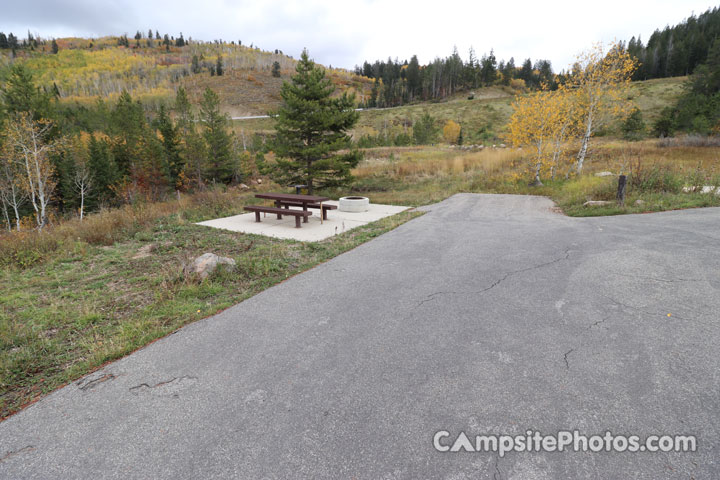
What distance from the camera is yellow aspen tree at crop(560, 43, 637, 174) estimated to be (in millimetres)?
13281

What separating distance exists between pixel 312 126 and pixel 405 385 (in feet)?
40.0

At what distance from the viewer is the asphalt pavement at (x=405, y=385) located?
1839mm

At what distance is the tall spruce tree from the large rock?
828cm

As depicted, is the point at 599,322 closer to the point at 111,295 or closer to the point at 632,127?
the point at 111,295

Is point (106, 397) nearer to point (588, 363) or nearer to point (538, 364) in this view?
point (538, 364)

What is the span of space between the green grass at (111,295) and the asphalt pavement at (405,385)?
35cm

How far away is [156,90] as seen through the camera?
370 ft

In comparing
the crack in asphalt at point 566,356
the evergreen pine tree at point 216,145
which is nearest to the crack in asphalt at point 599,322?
the crack in asphalt at point 566,356

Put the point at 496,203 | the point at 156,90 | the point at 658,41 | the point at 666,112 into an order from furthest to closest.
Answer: the point at 156,90 < the point at 658,41 < the point at 666,112 < the point at 496,203

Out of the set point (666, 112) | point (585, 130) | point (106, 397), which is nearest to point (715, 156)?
point (585, 130)

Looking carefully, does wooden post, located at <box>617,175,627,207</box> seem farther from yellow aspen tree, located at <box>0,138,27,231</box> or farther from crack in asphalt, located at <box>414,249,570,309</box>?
yellow aspen tree, located at <box>0,138,27,231</box>

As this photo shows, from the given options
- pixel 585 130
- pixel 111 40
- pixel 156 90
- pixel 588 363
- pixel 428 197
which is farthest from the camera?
pixel 111 40

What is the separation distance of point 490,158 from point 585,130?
5.34 m

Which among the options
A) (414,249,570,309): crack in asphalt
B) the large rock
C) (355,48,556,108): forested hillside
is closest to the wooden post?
(414,249,570,309): crack in asphalt
